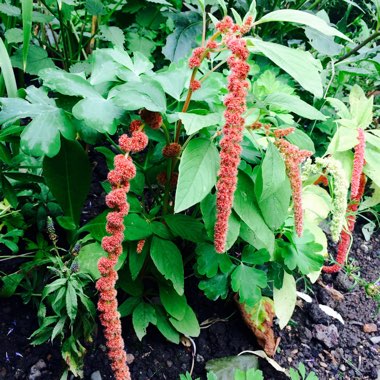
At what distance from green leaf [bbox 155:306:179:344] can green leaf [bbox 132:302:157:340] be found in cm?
3

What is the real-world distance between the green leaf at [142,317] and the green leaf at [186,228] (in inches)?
9.6

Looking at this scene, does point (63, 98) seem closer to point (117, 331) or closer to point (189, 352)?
point (117, 331)

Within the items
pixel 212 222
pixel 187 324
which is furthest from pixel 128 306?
pixel 212 222

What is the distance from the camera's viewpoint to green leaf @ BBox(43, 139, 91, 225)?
113 centimetres

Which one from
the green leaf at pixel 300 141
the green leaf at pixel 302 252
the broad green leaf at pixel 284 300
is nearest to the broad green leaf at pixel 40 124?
the green leaf at pixel 300 141

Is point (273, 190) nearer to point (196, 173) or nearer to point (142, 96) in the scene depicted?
point (196, 173)

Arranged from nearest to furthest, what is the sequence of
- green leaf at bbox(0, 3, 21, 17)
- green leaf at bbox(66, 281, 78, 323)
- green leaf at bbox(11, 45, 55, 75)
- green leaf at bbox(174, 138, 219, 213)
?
green leaf at bbox(174, 138, 219, 213)
green leaf at bbox(66, 281, 78, 323)
green leaf at bbox(0, 3, 21, 17)
green leaf at bbox(11, 45, 55, 75)

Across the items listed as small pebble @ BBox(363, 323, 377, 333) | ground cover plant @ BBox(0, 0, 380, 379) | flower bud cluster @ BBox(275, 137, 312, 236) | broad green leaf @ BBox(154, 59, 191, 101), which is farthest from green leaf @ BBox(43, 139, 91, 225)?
small pebble @ BBox(363, 323, 377, 333)

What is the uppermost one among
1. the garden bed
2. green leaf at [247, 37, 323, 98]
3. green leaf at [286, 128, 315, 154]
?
green leaf at [247, 37, 323, 98]

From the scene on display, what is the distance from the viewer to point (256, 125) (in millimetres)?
958

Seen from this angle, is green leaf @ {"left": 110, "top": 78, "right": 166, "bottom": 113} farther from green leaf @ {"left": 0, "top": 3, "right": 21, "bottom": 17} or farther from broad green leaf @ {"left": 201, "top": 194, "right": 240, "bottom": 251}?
green leaf @ {"left": 0, "top": 3, "right": 21, "bottom": 17}

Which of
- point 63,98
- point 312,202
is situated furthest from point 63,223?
point 312,202

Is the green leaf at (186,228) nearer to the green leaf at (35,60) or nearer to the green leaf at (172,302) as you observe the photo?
the green leaf at (172,302)

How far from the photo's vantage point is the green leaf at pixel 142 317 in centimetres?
115
